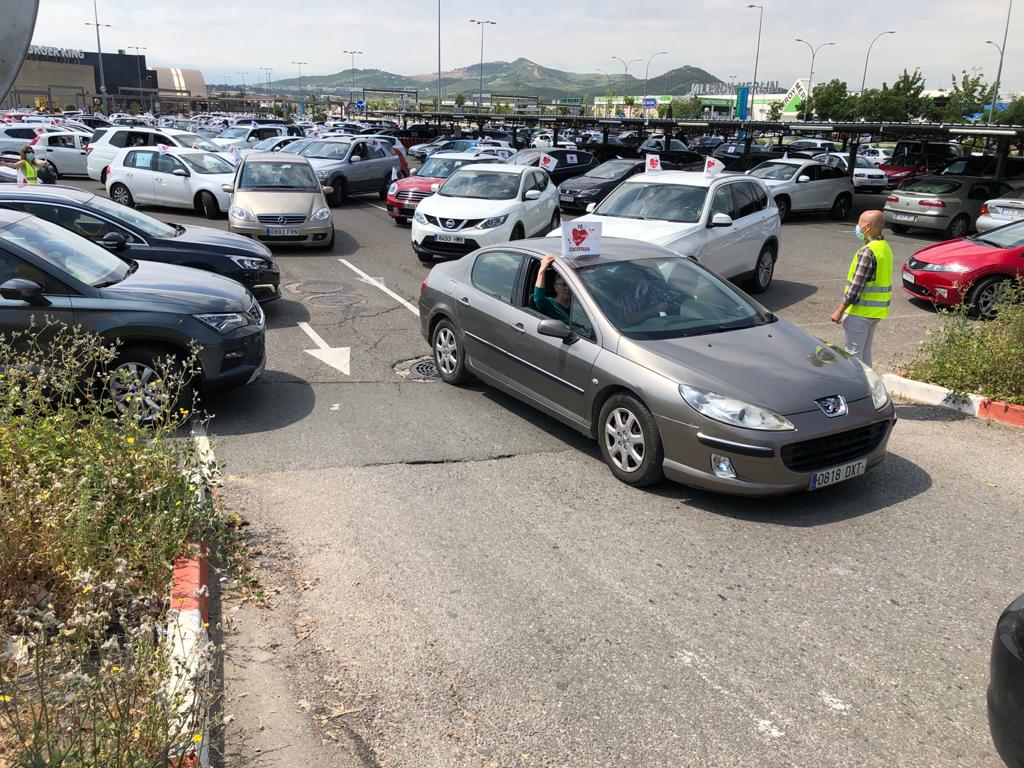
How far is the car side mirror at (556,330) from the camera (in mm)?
6508

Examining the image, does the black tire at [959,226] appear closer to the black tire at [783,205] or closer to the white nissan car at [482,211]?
the black tire at [783,205]

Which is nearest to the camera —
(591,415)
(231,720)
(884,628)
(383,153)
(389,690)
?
(231,720)

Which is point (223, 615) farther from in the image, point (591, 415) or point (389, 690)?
point (591, 415)

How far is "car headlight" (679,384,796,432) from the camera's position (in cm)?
548

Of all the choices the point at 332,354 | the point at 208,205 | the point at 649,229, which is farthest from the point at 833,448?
the point at 208,205

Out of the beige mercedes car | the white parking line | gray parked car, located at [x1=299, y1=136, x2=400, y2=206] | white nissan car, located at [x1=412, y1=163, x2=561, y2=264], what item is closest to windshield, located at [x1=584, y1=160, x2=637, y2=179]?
gray parked car, located at [x1=299, y1=136, x2=400, y2=206]

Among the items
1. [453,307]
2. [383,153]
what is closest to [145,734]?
[453,307]

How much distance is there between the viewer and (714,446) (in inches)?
217

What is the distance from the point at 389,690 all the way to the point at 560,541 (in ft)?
5.60

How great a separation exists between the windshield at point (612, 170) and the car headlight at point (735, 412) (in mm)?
19465

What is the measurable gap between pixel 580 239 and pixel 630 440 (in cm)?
196

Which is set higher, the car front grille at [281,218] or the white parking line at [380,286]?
the car front grille at [281,218]

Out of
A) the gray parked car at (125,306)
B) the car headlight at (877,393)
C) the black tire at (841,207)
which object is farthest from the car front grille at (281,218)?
the black tire at (841,207)

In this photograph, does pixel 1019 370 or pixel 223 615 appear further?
pixel 1019 370
